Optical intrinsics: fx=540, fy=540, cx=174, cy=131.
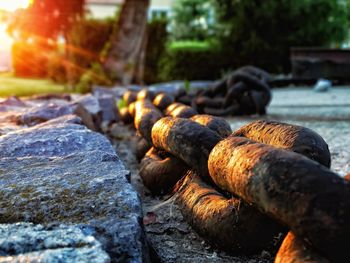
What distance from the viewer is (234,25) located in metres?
17.2

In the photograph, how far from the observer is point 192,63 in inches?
666

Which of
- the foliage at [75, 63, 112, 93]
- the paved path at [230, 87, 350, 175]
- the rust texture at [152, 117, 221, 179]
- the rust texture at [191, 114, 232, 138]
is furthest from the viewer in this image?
the foliage at [75, 63, 112, 93]

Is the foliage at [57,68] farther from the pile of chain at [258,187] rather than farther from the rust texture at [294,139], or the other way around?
the rust texture at [294,139]

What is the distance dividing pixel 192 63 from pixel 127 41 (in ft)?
19.1

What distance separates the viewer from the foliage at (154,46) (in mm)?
15297

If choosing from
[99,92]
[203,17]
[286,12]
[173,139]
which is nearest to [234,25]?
[286,12]

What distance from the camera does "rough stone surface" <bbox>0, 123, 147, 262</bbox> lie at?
1287mm

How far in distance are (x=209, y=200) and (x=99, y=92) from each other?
7137mm

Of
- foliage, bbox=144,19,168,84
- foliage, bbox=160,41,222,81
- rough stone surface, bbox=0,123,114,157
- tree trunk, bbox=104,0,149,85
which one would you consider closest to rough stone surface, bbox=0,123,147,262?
rough stone surface, bbox=0,123,114,157

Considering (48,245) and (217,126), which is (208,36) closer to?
(217,126)

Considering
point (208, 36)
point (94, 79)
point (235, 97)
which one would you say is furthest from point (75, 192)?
point (208, 36)

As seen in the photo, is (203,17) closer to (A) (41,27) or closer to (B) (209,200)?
(A) (41,27)

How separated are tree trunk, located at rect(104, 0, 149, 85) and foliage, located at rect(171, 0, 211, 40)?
31.6 feet

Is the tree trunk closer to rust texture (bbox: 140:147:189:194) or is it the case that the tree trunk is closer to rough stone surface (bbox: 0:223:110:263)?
rust texture (bbox: 140:147:189:194)
